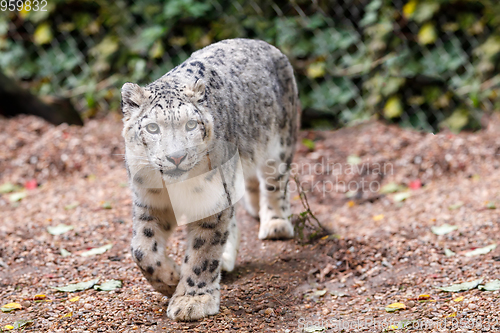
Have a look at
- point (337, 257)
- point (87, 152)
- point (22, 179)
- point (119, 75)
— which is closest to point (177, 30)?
point (119, 75)

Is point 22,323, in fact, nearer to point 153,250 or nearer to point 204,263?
point 153,250

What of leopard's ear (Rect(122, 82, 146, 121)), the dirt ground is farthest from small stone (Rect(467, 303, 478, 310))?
leopard's ear (Rect(122, 82, 146, 121))

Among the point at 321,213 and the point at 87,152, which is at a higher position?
the point at 87,152

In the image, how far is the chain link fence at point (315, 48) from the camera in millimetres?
7367

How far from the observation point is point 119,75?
8500 mm

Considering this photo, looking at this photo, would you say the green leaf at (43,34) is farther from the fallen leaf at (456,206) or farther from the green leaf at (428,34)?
the fallen leaf at (456,206)

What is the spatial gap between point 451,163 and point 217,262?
157 inches

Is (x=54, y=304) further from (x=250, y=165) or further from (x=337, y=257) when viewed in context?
(x=337, y=257)

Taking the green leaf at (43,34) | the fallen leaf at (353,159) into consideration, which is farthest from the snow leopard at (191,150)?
the green leaf at (43,34)

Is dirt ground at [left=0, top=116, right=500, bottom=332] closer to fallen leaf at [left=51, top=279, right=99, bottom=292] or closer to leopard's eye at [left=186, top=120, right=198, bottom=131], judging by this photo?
fallen leaf at [left=51, top=279, right=99, bottom=292]

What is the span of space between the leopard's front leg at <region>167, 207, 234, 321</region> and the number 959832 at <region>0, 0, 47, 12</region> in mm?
6640

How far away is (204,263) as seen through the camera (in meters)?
3.31

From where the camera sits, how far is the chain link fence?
737cm

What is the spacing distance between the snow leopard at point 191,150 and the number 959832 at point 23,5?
5521mm
